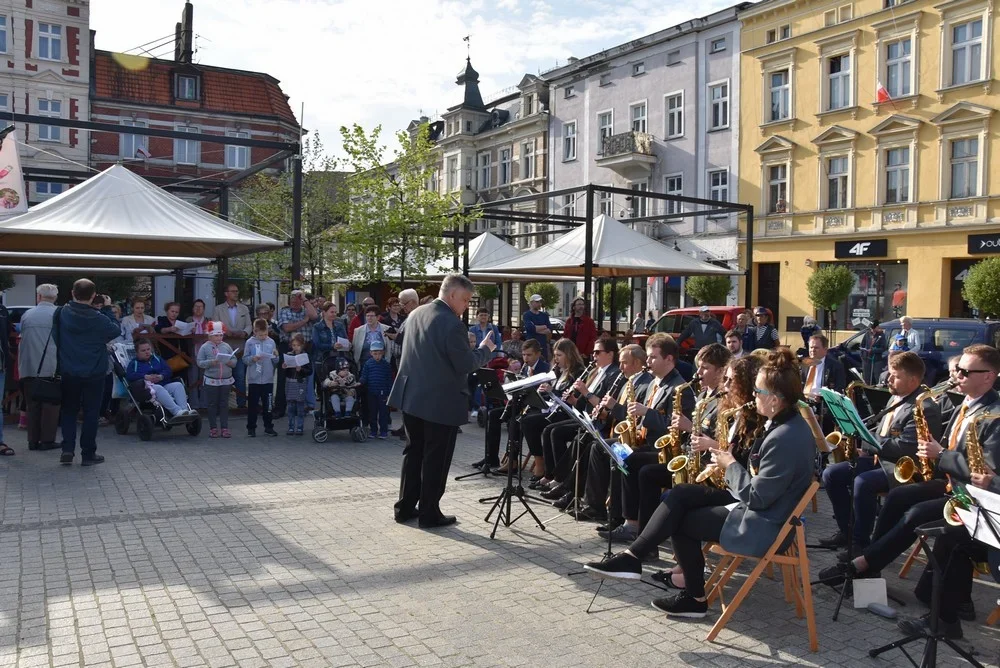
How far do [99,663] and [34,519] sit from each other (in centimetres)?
324

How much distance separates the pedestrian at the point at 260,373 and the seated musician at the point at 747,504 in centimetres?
730

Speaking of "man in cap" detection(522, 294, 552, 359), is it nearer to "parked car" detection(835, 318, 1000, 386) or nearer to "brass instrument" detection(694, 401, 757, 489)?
"parked car" detection(835, 318, 1000, 386)

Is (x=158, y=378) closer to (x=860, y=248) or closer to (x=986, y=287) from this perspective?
(x=986, y=287)

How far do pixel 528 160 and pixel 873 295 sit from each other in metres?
23.2

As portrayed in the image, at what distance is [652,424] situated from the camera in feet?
21.2

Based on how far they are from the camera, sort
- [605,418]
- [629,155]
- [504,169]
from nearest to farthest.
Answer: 1. [605,418]
2. [629,155]
3. [504,169]

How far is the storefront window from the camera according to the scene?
2859cm

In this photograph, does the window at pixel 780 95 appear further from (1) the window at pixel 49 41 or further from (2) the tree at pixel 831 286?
(1) the window at pixel 49 41

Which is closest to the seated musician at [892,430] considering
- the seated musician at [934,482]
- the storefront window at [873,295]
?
the seated musician at [934,482]

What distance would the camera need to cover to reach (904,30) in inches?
1102

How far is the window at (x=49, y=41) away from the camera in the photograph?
42.4 meters

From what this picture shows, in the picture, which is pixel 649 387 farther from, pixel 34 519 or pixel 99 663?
pixel 34 519

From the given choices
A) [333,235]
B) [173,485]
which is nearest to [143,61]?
[333,235]

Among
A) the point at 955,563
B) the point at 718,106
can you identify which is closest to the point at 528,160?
the point at 718,106
